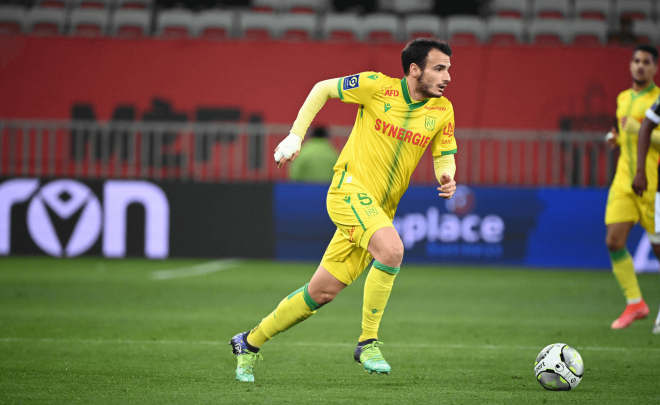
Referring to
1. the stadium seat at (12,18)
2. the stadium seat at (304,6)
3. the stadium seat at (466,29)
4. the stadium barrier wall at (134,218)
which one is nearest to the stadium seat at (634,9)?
the stadium seat at (466,29)

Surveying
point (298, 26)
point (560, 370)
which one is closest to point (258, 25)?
point (298, 26)

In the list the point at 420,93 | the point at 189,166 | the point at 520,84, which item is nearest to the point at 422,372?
the point at 420,93

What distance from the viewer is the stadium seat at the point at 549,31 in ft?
55.0

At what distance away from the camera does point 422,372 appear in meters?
5.20

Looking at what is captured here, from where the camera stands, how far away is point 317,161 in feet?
41.8

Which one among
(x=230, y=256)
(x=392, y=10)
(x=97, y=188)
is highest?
(x=392, y=10)

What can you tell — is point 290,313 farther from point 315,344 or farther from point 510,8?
point 510,8

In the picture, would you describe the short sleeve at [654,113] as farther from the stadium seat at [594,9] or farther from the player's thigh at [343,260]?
the stadium seat at [594,9]

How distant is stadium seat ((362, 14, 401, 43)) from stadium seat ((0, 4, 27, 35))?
7024 millimetres

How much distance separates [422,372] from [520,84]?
11.5 m

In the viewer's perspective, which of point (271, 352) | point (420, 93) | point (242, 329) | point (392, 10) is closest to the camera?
point (420, 93)

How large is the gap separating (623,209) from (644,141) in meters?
0.77

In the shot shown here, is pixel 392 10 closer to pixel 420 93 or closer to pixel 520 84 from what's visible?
pixel 520 84

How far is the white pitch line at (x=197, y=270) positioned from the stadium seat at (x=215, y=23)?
625cm
